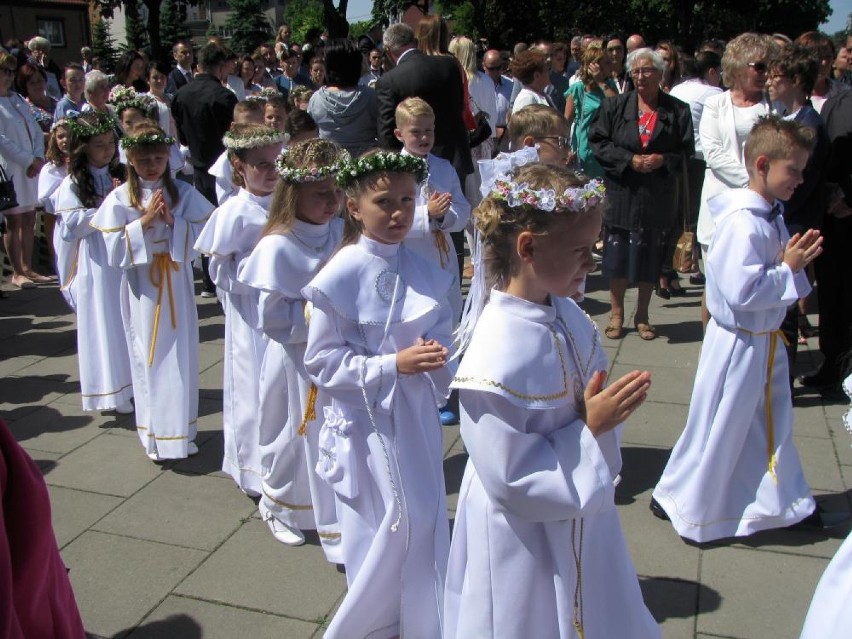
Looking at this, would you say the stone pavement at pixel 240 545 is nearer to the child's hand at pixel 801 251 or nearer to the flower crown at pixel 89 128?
the child's hand at pixel 801 251

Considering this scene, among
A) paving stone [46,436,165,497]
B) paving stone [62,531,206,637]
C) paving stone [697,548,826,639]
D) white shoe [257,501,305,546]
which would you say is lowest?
paving stone [46,436,165,497]

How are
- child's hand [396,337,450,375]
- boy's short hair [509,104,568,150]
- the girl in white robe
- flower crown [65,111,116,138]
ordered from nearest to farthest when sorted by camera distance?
the girl in white robe
child's hand [396,337,450,375]
boy's short hair [509,104,568,150]
flower crown [65,111,116,138]

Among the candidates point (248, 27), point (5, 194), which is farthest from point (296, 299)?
point (248, 27)

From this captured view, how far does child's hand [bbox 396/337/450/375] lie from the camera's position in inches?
123

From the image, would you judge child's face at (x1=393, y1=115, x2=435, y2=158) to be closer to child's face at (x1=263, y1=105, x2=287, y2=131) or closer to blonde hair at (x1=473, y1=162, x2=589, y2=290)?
child's face at (x1=263, y1=105, x2=287, y2=131)

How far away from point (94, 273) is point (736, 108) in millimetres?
4671

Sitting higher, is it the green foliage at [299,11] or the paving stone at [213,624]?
the green foliage at [299,11]

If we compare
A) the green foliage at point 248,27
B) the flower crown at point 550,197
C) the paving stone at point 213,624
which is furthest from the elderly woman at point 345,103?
the green foliage at point 248,27

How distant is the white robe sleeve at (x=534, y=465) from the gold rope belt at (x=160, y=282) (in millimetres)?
3178

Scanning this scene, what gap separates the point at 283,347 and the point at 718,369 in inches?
79.9

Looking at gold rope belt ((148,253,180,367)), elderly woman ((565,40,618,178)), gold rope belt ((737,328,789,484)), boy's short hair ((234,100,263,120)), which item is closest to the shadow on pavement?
gold rope belt ((737,328,789,484))

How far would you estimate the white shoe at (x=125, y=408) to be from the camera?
19.6 ft

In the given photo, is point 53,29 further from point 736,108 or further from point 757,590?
point 757,590

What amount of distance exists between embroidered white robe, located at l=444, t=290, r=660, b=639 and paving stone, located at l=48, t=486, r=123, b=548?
258 centimetres
